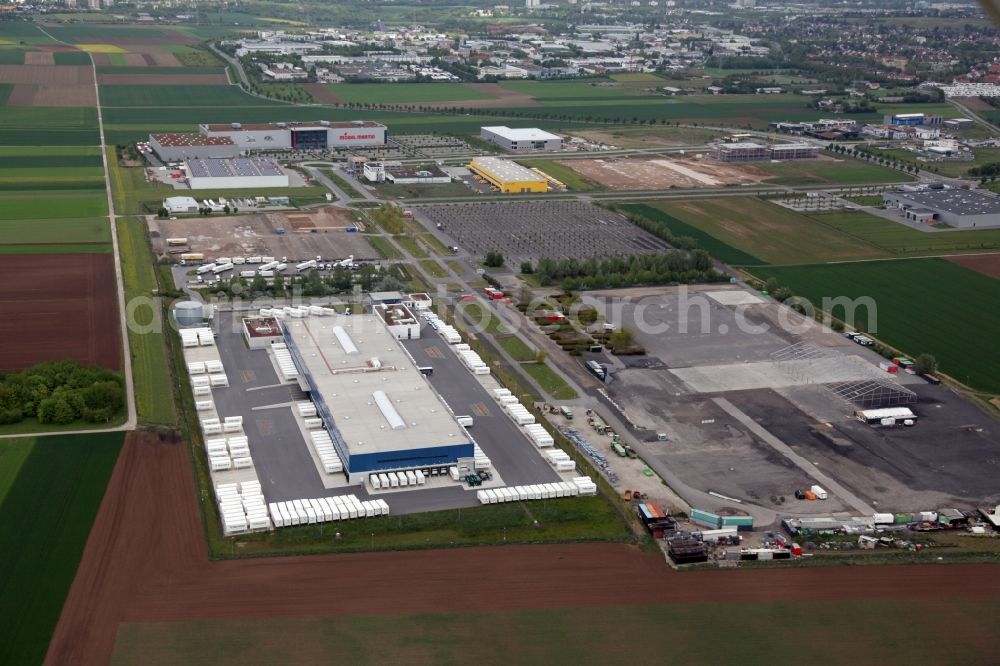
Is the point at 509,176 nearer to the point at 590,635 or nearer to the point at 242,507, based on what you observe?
the point at 242,507

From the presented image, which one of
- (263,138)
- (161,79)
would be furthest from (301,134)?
(161,79)

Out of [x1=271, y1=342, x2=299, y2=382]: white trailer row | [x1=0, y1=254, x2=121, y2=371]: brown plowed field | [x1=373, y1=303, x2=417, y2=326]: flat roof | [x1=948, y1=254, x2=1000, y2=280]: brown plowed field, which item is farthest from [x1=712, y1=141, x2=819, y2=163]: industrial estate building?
[x1=271, y1=342, x2=299, y2=382]: white trailer row

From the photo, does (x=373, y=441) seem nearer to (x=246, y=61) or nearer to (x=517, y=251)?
(x=517, y=251)

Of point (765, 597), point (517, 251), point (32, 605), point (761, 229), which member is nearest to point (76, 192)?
point (517, 251)

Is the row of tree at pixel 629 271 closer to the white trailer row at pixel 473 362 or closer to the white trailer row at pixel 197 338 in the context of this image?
the white trailer row at pixel 473 362

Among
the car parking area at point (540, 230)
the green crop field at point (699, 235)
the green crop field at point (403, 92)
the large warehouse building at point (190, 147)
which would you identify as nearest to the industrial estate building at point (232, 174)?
the large warehouse building at point (190, 147)
